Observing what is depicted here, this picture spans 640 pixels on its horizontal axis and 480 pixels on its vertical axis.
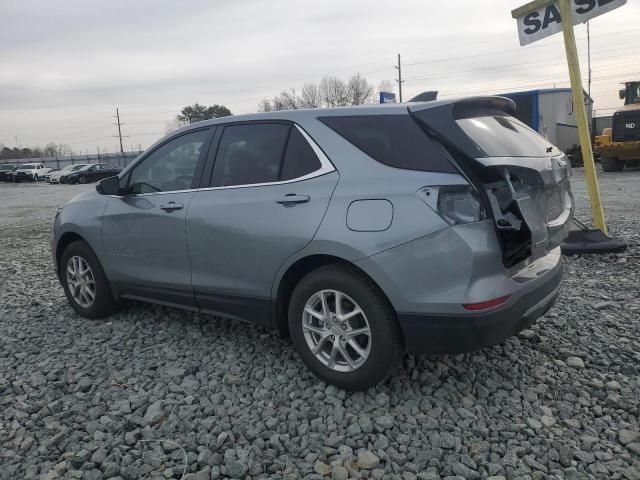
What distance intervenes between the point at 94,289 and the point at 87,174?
35297mm

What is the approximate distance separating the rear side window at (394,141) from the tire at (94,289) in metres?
2.55

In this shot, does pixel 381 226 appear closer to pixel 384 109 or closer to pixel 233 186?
pixel 384 109

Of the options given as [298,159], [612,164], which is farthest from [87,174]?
[298,159]

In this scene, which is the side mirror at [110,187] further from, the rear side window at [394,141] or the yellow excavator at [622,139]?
the yellow excavator at [622,139]

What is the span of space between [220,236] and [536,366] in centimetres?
220

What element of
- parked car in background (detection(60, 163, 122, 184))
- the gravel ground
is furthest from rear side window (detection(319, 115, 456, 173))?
parked car in background (detection(60, 163, 122, 184))

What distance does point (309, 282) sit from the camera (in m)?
3.13

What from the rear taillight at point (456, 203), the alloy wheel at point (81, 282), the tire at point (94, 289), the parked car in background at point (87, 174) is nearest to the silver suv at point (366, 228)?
the rear taillight at point (456, 203)

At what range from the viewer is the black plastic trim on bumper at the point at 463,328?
8.83 ft

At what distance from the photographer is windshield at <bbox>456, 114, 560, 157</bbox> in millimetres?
2887

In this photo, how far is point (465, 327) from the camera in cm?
269

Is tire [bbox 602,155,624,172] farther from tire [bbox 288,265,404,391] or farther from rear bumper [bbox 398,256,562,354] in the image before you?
tire [bbox 288,265,404,391]

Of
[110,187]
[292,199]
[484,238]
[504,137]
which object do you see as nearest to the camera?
[484,238]

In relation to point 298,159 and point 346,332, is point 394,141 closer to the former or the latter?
point 298,159
